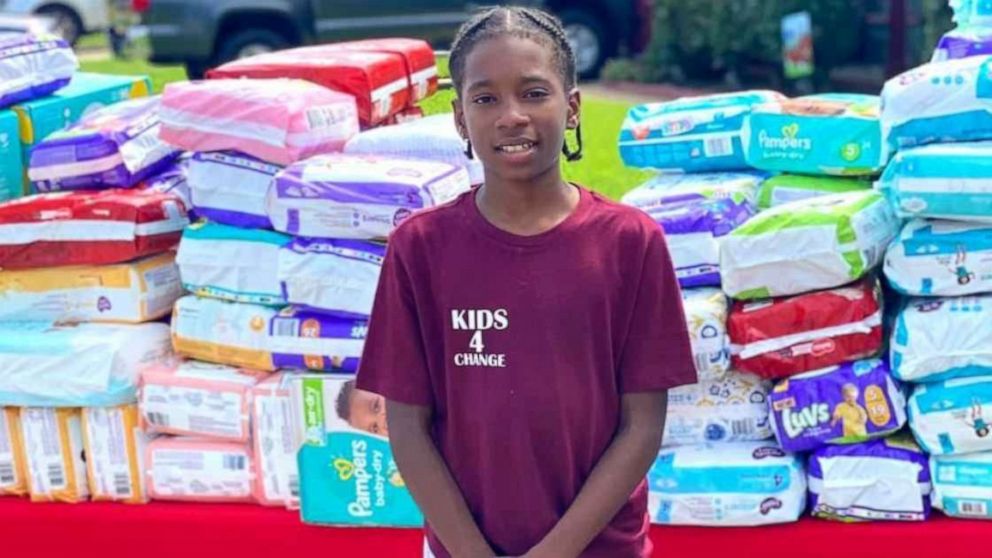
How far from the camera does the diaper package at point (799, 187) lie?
142 inches

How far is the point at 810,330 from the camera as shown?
3279 millimetres

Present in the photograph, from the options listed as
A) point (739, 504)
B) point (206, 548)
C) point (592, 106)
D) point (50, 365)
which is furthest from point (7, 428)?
point (592, 106)

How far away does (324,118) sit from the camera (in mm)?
3648

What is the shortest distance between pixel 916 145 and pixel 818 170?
36 cm

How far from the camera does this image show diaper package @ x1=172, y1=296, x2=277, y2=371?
360 centimetres

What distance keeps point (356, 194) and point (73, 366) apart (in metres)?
0.82

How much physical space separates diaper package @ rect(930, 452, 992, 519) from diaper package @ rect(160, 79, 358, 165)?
158 centimetres

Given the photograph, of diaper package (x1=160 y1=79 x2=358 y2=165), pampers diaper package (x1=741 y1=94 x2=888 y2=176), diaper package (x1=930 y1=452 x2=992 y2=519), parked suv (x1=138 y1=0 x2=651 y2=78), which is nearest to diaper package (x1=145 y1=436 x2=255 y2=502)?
diaper package (x1=160 y1=79 x2=358 y2=165)

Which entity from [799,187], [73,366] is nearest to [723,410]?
[799,187]

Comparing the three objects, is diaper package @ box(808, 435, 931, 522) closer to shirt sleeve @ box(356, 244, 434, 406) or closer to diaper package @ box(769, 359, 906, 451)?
diaper package @ box(769, 359, 906, 451)

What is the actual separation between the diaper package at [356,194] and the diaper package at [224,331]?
0.79 feet

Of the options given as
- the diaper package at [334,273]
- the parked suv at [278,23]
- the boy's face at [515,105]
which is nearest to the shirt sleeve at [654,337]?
the boy's face at [515,105]

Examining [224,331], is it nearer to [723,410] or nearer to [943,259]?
[723,410]

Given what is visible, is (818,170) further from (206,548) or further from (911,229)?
(206,548)
